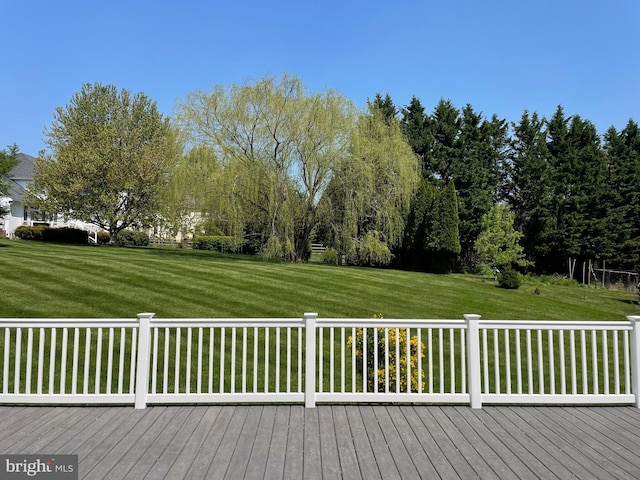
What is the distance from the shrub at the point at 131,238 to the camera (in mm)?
26062

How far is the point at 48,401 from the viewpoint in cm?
379

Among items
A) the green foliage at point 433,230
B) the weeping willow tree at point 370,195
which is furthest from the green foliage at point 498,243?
the weeping willow tree at point 370,195

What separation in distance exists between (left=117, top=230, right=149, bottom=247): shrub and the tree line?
287 cm

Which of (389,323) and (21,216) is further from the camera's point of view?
(21,216)

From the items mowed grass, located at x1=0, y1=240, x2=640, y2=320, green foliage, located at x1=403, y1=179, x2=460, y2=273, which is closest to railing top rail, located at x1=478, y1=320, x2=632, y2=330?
mowed grass, located at x1=0, y1=240, x2=640, y2=320

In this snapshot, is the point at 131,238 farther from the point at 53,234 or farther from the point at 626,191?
the point at 626,191

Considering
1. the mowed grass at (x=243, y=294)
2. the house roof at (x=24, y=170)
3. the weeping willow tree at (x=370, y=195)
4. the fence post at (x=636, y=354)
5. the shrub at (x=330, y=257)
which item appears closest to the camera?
the fence post at (x=636, y=354)

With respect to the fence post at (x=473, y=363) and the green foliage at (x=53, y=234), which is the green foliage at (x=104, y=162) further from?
the fence post at (x=473, y=363)

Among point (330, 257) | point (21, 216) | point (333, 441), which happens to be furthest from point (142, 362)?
point (21, 216)

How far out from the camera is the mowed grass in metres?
8.34

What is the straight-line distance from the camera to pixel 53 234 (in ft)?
75.6

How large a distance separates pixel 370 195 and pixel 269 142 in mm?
4919

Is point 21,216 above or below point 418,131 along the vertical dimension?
below

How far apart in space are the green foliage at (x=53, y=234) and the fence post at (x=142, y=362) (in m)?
23.5
